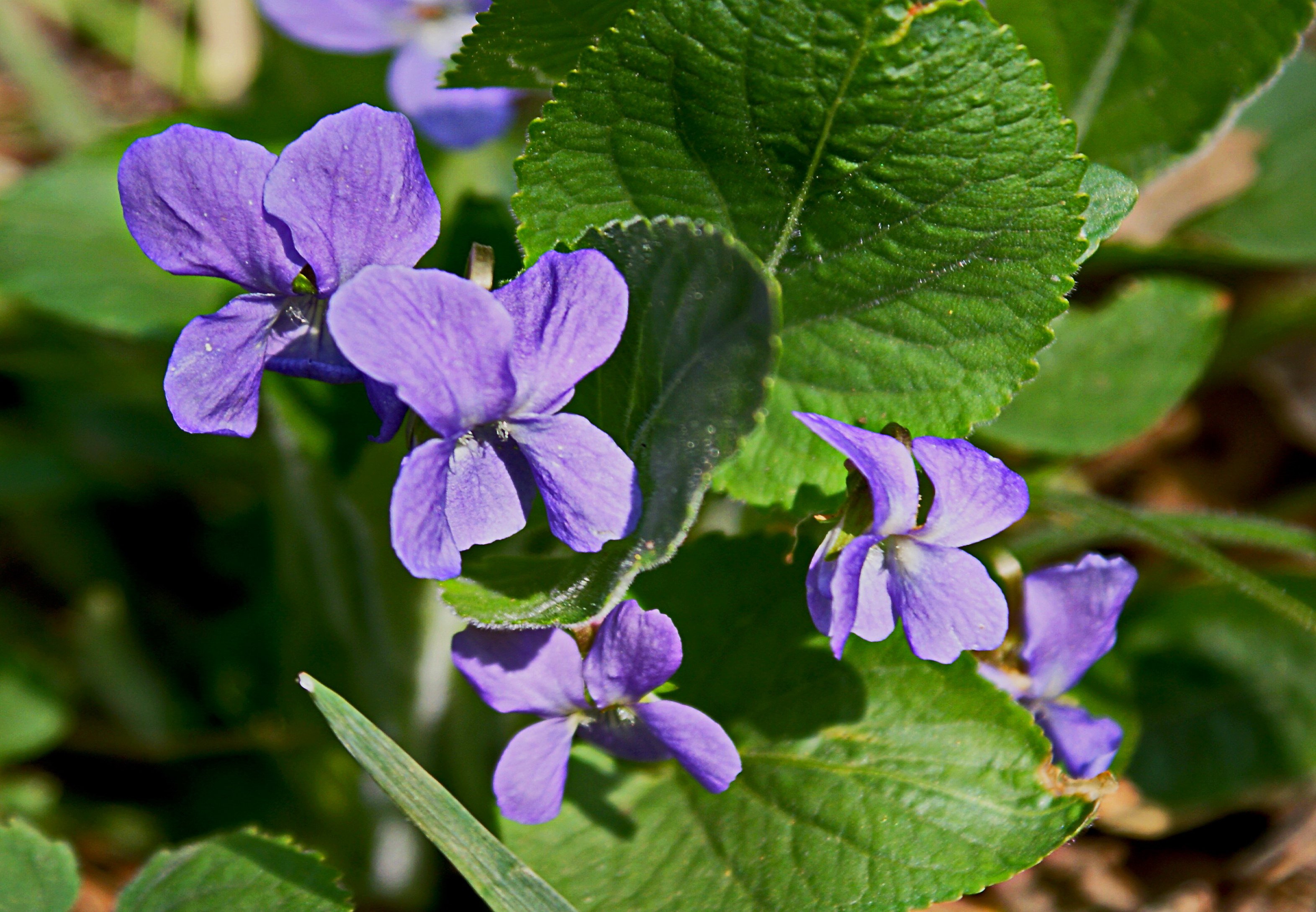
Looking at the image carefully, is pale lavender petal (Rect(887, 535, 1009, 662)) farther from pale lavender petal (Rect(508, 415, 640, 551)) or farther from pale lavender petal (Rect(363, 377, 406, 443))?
pale lavender petal (Rect(363, 377, 406, 443))

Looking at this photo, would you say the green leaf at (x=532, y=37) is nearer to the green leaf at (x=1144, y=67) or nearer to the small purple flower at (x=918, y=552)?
the small purple flower at (x=918, y=552)

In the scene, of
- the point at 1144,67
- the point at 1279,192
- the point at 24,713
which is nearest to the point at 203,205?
the point at 1144,67

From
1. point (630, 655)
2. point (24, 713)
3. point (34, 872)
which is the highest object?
point (630, 655)

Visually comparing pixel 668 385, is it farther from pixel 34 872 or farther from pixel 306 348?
pixel 34 872

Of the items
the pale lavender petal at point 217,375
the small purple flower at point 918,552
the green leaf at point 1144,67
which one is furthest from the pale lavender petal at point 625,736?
the green leaf at point 1144,67

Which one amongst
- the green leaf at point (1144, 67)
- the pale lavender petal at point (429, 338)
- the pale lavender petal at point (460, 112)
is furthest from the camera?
the pale lavender petal at point (460, 112)

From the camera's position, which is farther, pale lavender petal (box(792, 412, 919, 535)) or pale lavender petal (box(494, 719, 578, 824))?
pale lavender petal (box(494, 719, 578, 824))

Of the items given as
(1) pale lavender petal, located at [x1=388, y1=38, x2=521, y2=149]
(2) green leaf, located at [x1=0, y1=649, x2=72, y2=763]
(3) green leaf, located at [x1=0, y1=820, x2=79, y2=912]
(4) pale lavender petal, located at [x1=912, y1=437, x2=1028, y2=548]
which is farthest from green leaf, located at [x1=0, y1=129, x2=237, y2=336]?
(4) pale lavender petal, located at [x1=912, y1=437, x2=1028, y2=548]
